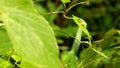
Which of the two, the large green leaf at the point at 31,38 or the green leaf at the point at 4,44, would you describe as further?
the green leaf at the point at 4,44

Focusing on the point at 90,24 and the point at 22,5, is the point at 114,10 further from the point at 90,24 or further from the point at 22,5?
the point at 22,5

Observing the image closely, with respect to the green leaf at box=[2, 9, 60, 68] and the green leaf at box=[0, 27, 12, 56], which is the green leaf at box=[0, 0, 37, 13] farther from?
the green leaf at box=[0, 27, 12, 56]

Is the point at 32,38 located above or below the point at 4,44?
above

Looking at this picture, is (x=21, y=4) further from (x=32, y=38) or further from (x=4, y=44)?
(x=4, y=44)

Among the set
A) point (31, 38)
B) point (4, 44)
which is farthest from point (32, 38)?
point (4, 44)

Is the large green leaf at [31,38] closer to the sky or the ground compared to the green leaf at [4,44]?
closer to the sky

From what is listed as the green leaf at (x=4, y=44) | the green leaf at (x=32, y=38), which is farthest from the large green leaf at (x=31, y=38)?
the green leaf at (x=4, y=44)

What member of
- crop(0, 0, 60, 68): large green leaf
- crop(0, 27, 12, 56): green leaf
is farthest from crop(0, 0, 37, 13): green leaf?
crop(0, 27, 12, 56): green leaf

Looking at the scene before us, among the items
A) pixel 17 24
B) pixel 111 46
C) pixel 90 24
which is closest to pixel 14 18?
pixel 17 24

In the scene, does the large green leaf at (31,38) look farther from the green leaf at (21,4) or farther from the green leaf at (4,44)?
the green leaf at (4,44)

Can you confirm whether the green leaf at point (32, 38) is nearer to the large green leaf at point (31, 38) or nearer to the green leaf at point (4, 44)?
the large green leaf at point (31, 38)
